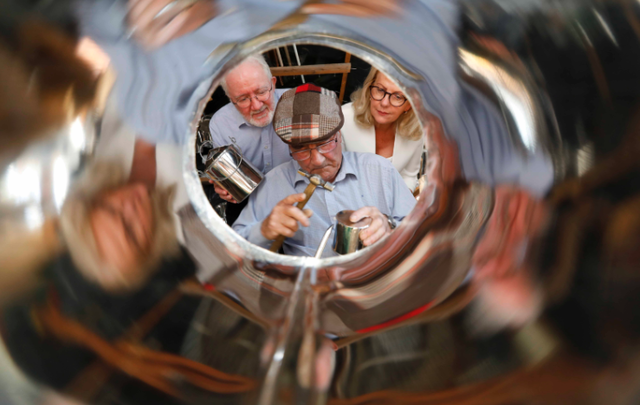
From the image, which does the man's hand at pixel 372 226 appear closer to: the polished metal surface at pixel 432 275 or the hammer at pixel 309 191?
the hammer at pixel 309 191

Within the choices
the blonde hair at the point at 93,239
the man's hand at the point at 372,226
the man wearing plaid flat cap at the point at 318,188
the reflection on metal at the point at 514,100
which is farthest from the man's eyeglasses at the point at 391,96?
the blonde hair at the point at 93,239

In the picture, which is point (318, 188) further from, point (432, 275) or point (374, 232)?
point (432, 275)

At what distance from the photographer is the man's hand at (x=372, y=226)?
2.70ft

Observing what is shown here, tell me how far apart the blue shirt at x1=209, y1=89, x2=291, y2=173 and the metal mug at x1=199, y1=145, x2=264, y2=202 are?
0.17 metres

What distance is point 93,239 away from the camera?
42 cm

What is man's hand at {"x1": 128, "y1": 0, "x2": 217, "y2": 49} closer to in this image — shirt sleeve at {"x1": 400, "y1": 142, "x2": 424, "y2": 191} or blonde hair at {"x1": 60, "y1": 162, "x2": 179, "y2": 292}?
blonde hair at {"x1": 60, "y1": 162, "x2": 179, "y2": 292}

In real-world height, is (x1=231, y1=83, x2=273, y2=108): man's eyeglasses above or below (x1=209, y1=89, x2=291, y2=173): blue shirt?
above

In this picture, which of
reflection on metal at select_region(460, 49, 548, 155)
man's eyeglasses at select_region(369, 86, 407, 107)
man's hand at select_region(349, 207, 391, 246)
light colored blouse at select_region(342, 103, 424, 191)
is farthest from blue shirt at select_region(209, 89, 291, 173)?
reflection on metal at select_region(460, 49, 548, 155)

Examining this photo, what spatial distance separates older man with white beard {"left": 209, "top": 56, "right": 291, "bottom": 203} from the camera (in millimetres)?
1078

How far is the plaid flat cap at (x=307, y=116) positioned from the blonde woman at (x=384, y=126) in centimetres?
18

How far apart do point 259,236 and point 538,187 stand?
0.78 meters

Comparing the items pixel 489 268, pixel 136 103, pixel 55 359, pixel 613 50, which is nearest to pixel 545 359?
pixel 489 268

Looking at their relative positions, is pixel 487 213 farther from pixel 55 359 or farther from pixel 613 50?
pixel 55 359

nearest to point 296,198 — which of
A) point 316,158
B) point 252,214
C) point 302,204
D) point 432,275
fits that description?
point 302,204
